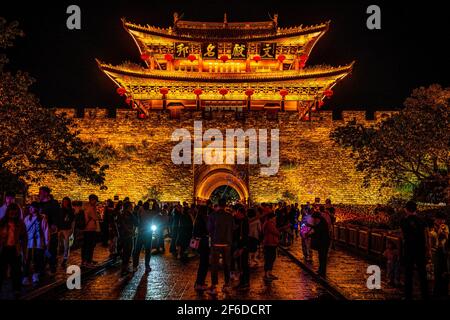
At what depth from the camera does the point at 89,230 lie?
880 centimetres

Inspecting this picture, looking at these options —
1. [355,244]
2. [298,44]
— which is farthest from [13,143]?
[298,44]

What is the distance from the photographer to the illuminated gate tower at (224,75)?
21.0m

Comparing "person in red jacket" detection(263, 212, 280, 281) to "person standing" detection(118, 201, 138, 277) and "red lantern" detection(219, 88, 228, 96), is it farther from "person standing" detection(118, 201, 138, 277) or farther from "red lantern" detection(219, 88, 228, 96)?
"red lantern" detection(219, 88, 228, 96)

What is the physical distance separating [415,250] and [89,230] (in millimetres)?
5612

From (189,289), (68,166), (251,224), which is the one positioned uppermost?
(68,166)

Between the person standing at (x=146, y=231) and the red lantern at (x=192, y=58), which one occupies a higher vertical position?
the red lantern at (x=192, y=58)

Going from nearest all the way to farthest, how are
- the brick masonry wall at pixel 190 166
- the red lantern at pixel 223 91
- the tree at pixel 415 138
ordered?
1. the tree at pixel 415 138
2. the brick masonry wall at pixel 190 166
3. the red lantern at pixel 223 91

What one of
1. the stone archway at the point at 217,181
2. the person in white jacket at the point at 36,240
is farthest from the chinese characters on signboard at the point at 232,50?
the person in white jacket at the point at 36,240

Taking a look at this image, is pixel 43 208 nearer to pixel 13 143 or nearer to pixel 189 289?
pixel 189 289

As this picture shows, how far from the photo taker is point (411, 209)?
6.16 meters

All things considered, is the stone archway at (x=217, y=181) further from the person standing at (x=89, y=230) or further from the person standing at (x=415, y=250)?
the person standing at (x=415, y=250)

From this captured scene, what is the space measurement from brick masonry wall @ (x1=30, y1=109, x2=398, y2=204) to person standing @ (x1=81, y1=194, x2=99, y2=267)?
11.8 m

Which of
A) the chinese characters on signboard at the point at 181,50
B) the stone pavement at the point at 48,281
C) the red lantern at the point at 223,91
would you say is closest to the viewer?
the stone pavement at the point at 48,281
